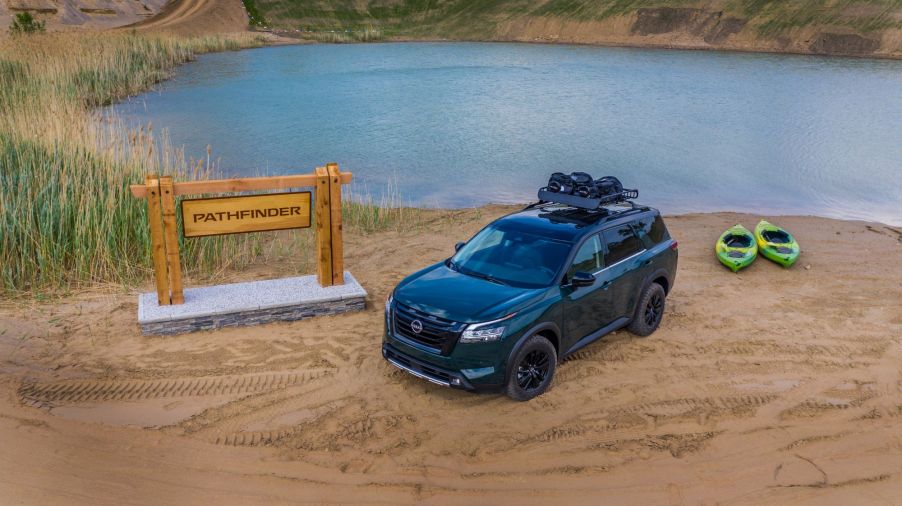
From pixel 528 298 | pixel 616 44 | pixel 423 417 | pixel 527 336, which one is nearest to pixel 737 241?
pixel 528 298

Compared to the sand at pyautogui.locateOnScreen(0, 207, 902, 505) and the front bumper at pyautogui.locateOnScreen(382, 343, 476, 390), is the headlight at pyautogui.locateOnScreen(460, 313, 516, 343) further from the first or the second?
the sand at pyautogui.locateOnScreen(0, 207, 902, 505)

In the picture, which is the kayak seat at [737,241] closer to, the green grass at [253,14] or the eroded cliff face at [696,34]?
the eroded cliff face at [696,34]

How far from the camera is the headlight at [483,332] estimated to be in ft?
26.2

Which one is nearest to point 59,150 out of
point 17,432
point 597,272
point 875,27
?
point 17,432

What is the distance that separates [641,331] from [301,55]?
53.9m

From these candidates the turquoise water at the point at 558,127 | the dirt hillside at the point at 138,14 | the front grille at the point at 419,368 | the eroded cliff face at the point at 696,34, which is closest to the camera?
the front grille at the point at 419,368

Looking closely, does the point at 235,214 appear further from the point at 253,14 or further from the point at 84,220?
the point at 253,14

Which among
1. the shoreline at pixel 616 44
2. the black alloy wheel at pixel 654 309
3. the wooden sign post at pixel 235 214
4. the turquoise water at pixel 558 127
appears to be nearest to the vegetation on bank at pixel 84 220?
the wooden sign post at pixel 235 214

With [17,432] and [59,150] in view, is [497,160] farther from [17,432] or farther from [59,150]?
[17,432]

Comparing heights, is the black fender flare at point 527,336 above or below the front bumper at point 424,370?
above

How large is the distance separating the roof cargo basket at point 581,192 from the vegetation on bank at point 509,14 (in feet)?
202

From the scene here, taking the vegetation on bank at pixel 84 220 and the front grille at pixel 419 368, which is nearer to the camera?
the front grille at pixel 419 368

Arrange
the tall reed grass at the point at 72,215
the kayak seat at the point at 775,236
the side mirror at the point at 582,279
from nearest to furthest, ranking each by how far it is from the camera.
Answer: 1. the side mirror at the point at 582,279
2. the tall reed grass at the point at 72,215
3. the kayak seat at the point at 775,236

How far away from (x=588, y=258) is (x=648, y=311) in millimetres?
1774
